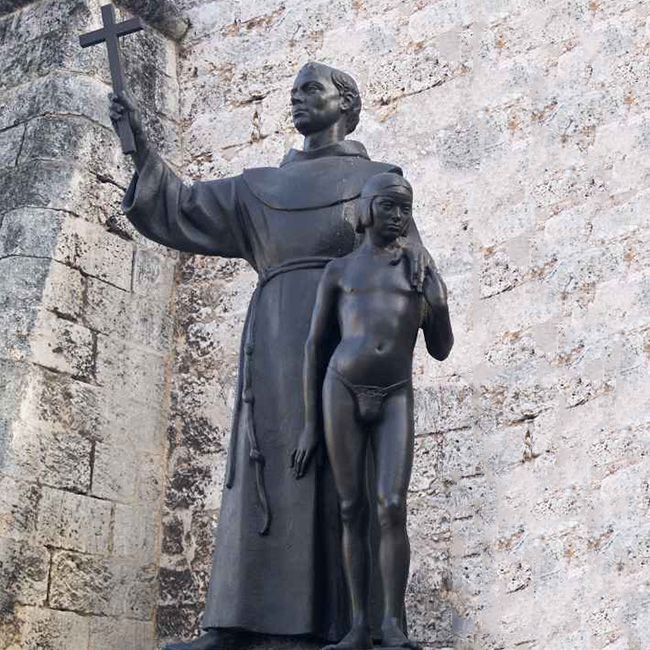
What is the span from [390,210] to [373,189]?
8 centimetres

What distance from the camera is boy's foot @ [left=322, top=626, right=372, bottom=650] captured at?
426 centimetres

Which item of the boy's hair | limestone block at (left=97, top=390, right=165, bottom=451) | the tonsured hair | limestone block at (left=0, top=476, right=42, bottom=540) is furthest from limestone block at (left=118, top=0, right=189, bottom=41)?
the boy's hair

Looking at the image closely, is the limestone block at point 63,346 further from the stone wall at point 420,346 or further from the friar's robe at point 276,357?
the friar's robe at point 276,357

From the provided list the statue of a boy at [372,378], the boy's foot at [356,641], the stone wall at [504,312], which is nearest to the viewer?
the boy's foot at [356,641]

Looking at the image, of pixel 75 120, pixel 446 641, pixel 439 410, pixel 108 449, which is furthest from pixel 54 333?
pixel 446 641

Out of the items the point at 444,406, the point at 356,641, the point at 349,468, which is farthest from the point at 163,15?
the point at 356,641

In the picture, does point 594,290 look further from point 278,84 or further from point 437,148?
point 278,84

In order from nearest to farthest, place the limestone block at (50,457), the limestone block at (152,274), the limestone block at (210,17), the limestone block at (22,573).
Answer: the limestone block at (22,573) → the limestone block at (50,457) → the limestone block at (152,274) → the limestone block at (210,17)

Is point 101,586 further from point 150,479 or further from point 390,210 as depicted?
point 390,210

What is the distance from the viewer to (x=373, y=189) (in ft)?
15.0

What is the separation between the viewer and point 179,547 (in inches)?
264

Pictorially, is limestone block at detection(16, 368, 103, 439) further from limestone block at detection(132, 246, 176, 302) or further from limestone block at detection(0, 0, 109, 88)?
limestone block at detection(0, 0, 109, 88)

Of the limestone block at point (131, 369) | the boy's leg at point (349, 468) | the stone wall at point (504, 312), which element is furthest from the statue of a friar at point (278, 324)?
the limestone block at point (131, 369)

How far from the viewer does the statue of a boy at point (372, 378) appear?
438 centimetres
